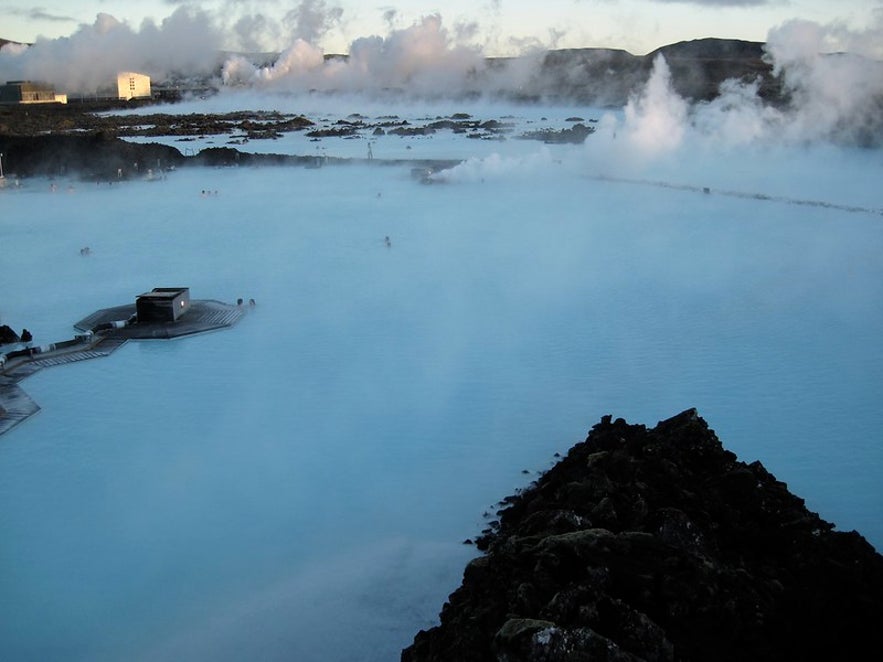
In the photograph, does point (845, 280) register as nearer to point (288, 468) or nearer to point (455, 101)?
point (288, 468)

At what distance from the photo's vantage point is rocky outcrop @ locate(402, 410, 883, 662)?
3113 millimetres

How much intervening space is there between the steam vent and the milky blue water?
20 centimetres

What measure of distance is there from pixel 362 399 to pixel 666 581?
3.76 meters

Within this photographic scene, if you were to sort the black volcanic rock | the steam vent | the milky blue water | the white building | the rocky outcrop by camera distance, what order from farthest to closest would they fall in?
the white building < the black volcanic rock < the steam vent < the milky blue water < the rocky outcrop

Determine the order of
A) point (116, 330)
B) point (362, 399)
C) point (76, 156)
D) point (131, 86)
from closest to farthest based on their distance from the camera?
point (362, 399) < point (116, 330) < point (76, 156) < point (131, 86)

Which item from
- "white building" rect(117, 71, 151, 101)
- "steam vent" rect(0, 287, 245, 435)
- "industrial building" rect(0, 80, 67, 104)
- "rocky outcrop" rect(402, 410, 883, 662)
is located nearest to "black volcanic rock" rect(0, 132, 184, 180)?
"steam vent" rect(0, 287, 245, 435)

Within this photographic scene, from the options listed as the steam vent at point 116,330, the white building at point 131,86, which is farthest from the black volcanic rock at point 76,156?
the white building at point 131,86

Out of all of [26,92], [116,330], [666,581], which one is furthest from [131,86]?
[666,581]

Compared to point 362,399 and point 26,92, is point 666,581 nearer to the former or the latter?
point 362,399

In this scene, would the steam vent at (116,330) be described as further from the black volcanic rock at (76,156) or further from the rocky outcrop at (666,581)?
the black volcanic rock at (76,156)

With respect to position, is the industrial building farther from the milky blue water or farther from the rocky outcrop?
the rocky outcrop

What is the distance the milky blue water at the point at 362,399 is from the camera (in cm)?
436

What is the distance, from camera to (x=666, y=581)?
3.38m

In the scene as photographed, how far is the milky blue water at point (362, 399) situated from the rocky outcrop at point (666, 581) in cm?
79
